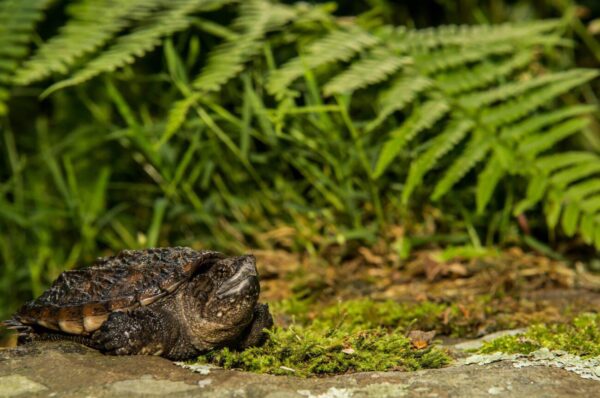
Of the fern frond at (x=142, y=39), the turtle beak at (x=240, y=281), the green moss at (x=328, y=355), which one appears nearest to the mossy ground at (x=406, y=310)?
the green moss at (x=328, y=355)

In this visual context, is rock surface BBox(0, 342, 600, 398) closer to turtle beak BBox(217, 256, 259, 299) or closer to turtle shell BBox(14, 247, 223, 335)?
turtle shell BBox(14, 247, 223, 335)

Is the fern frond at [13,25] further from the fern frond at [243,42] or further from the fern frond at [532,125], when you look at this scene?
the fern frond at [532,125]

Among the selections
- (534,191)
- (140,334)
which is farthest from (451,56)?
(140,334)

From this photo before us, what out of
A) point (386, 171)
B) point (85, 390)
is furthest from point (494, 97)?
point (85, 390)

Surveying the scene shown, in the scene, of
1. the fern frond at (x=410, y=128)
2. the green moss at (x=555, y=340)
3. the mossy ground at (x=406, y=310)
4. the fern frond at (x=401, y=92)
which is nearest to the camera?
the mossy ground at (x=406, y=310)

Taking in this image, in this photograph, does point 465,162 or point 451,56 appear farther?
point 451,56

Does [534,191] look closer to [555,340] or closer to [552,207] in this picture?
[552,207]
